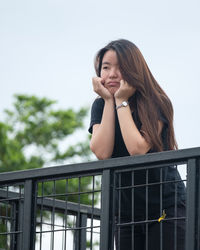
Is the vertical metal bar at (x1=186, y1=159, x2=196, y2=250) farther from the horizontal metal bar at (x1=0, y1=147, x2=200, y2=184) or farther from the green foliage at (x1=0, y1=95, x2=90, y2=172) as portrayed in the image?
the green foliage at (x1=0, y1=95, x2=90, y2=172)

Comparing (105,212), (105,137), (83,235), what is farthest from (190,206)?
(83,235)

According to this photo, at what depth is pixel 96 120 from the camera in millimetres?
4586

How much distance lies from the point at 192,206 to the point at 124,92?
977 mm

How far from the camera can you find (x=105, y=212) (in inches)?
163

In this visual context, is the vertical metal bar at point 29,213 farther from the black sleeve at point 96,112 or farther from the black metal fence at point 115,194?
the black sleeve at point 96,112

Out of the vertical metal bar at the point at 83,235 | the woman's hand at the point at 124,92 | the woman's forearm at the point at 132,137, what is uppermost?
the woman's hand at the point at 124,92

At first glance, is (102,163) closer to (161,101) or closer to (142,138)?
(142,138)

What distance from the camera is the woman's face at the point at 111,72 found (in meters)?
4.62

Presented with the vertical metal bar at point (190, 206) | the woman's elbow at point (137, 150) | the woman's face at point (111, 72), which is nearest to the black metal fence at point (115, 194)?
the vertical metal bar at point (190, 206)

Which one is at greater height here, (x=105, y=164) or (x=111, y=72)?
(x=111, y=72)

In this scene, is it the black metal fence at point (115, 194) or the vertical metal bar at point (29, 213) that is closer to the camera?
the black metal fence at point (115, 194)

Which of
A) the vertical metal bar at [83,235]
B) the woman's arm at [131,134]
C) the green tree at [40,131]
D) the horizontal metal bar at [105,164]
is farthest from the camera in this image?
the green tree at [40,131]

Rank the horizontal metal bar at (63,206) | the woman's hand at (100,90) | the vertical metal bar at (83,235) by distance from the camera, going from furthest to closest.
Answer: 1. the horizontal metal bar at (63,206)
2. the vertical metal bar at (83,235)
3. the woman's hand at (100,90)

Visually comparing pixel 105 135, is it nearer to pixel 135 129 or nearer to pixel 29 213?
pixel 135 129
